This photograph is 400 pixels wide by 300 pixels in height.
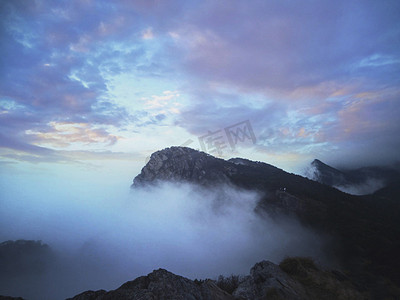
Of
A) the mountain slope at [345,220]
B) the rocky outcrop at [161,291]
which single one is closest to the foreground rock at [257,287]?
the rocky outcrop at [161,291]

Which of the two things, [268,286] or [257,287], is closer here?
[268,286]

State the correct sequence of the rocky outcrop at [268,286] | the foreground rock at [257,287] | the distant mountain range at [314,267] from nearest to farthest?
the foreground rock at [257,287] < the distant mountain range at [314,267] < the rocky outcrop at [268,286]

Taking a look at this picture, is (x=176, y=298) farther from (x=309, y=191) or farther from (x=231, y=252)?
(x=231, y=252)

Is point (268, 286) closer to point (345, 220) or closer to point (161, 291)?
point (161, 291)

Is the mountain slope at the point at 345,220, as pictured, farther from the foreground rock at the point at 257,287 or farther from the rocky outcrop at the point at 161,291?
the rocky outcrop at the point at 161,291

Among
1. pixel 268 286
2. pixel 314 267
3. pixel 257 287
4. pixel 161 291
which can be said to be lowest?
pixel 314 267

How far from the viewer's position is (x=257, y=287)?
16375mm

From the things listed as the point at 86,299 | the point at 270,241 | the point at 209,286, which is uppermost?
the point at 86,299

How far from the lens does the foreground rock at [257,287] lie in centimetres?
1266

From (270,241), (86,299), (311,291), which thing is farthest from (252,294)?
(270,241)

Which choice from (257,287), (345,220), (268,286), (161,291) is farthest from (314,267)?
(345,220)

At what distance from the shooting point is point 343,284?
19.4m

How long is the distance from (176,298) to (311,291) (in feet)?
44.0

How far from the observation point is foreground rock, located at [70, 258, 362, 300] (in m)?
12.7
